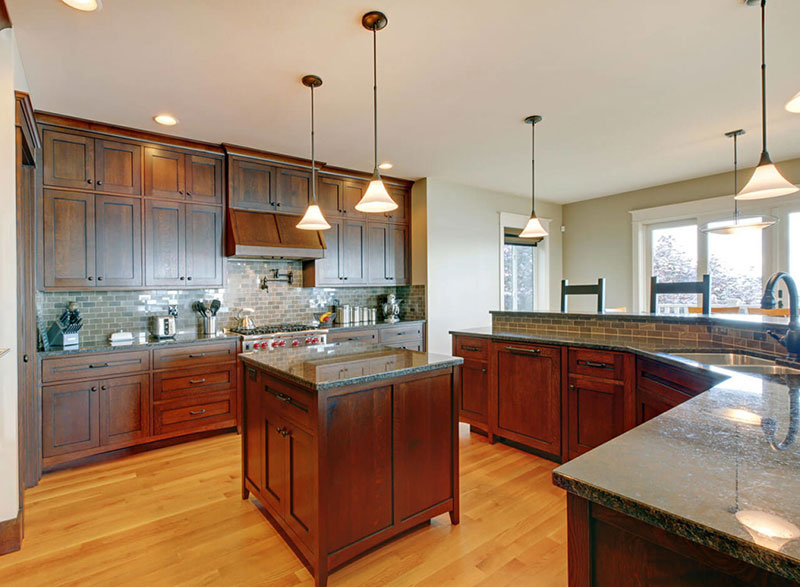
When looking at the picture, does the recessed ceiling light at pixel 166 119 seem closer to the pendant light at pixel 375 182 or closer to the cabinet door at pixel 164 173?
the cabinet door at pixel 164 173

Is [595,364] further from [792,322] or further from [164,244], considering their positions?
[164,244]

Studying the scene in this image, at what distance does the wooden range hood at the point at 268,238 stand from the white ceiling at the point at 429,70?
0.68 m

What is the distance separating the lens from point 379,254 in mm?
5129

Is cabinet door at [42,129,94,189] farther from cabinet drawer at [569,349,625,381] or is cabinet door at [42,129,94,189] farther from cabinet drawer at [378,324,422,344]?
cabinet drawer at [569,349,625,381]

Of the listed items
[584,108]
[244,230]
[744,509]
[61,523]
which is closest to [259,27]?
[244,230]

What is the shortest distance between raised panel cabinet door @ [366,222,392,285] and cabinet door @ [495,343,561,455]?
7.14 feet

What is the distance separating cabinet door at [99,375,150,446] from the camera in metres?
3.15

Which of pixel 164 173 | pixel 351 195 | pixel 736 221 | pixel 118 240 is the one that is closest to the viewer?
pixel 118 240

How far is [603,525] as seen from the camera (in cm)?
82

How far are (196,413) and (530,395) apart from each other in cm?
277

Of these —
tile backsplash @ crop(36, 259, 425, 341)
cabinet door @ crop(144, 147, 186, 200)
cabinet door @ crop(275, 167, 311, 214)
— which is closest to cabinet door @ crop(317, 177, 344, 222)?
cabinet door @ crop(275, 167, 311, 214)

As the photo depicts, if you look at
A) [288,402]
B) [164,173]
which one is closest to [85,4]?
[288,402]

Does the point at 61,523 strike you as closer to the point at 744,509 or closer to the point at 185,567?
the point at 185,567

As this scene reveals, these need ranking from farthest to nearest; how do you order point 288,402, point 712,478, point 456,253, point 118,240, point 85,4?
point 456,253
point 118,240
point 288,402
point 85,4
point 712,478
